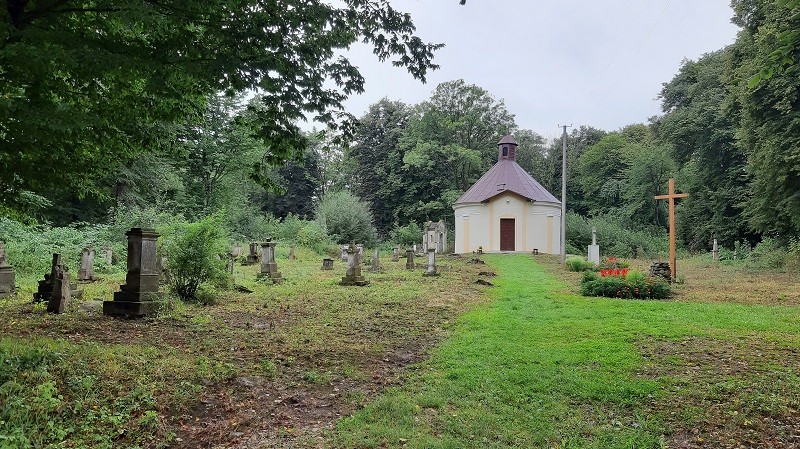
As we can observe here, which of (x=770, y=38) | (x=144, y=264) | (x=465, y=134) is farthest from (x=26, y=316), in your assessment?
(x=465, y=134)

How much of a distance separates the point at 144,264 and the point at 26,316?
6.01 ft

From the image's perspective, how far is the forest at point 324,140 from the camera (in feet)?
19.1

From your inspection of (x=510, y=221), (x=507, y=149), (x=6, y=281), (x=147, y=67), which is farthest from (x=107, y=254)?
(x=507, y=149)

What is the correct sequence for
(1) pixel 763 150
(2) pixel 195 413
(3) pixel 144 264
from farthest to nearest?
(1) pixel 763 150 < (3) pixel 144 264 < (2) pixel 195 413

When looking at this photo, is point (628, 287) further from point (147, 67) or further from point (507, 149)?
point (507, 149)

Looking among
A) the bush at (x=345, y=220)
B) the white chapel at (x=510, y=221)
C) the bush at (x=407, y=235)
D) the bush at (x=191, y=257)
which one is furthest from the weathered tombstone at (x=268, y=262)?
the bush at (x=407, y=235)

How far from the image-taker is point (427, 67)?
736 cm

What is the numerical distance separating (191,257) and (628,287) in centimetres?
1046

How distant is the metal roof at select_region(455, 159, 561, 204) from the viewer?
34000mm

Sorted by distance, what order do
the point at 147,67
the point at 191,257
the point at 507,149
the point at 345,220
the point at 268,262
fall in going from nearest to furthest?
the point at 147,67 → the point at 191,257 → the point at 268,262 → the point at 507,149 → the point at 345,220

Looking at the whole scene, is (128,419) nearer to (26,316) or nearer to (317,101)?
(317,101)

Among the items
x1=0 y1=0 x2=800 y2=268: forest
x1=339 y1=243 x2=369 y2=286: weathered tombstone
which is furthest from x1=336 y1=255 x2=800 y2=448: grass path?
x1=339 y1=243 x2=369 y2=286: weathered tombstone

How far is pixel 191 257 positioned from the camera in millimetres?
11070

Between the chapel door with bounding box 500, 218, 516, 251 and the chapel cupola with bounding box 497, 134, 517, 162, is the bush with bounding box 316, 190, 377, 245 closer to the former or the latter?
the chapel door with bounding box 500, 218, 516, 251
